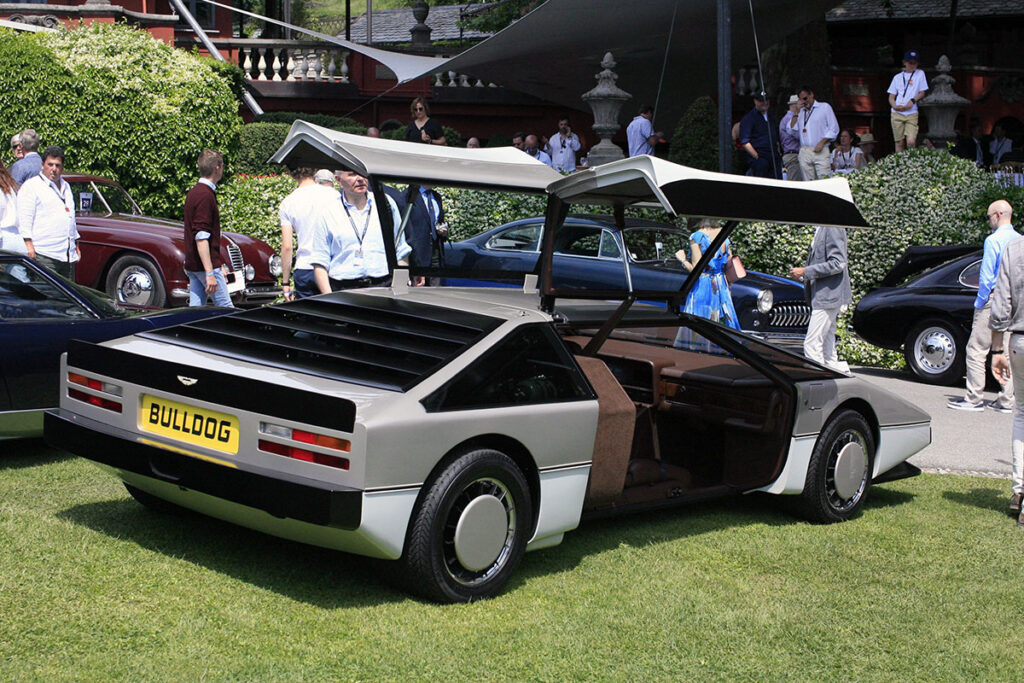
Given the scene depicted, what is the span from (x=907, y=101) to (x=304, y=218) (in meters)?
14.2

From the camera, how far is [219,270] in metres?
9.35

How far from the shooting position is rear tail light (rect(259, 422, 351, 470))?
14.2ft

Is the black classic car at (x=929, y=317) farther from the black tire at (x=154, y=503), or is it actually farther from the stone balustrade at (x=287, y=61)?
the stone balustrade at (x=287, y=61)

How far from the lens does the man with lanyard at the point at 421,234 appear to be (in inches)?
264

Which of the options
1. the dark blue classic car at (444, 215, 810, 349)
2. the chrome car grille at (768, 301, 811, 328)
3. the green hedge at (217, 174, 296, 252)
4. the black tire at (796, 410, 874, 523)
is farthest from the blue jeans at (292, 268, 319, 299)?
the green hedge at (217, 174, 296, 252)

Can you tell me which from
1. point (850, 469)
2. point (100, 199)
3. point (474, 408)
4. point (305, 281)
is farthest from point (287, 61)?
point (474, 408)

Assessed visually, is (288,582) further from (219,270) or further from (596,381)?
(219,270)

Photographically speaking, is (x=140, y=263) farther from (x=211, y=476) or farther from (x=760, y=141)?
(x=760, y=141)

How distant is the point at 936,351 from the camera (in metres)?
12.0

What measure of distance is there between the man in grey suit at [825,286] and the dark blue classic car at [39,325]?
533cm

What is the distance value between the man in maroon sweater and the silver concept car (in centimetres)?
236

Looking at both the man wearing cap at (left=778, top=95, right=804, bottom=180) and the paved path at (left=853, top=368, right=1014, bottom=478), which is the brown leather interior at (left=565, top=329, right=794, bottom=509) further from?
the man wearing cap at (left=778, top=95, right=804, bottom=180)

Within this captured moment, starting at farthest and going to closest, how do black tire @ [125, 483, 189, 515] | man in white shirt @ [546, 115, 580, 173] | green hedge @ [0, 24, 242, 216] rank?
man in white shirt @ [546, 115, 580, 173], green hedge @ [0, 24, 242, 216], black tire @ [125, 483, 189, 515]

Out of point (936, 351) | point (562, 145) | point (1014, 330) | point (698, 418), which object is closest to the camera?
point (698, 418)
